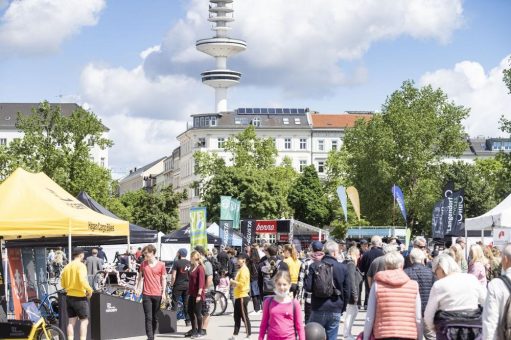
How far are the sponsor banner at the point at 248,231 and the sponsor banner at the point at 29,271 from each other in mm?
31325

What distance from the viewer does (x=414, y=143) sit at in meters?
95.6

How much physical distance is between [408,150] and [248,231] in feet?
148

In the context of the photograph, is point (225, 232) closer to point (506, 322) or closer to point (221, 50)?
point (506, 322)

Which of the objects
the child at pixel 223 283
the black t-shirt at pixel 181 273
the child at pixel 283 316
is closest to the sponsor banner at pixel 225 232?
the child at pixel 223 283

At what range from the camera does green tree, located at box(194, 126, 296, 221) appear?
104m

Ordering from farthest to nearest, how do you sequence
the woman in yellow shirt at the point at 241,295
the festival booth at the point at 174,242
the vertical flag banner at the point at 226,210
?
the festival booth at the point at 174,242 → the vertical flag banner at the point at 226,210 → the woman in yellow shirt at the point at 241,295

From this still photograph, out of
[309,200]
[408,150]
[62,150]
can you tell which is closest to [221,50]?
[309,200]

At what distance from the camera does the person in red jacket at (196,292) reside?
2044cm

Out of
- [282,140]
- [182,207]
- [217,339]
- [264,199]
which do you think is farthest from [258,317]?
[182,207]

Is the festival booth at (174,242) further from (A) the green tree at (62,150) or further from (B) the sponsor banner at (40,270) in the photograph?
(B) the sponsor banner at (40,270)

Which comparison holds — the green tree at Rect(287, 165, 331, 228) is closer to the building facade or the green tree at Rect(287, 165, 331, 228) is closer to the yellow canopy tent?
the building facade

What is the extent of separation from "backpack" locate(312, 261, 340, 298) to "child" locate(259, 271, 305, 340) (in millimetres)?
3225

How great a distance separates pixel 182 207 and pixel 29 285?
15197cm

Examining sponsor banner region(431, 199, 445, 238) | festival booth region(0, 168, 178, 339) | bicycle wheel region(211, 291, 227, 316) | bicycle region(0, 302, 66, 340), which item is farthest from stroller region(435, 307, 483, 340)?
sponsor banner region(431, 199, 445, 238)
